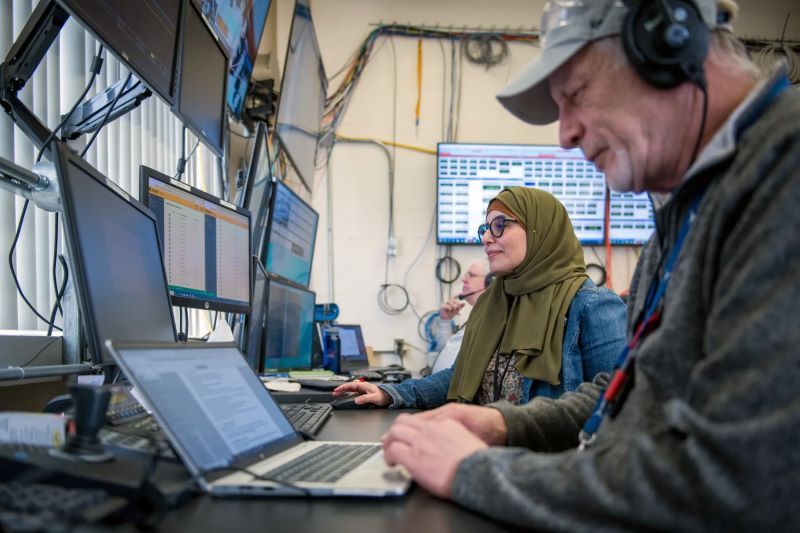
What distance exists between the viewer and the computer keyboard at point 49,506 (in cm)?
44

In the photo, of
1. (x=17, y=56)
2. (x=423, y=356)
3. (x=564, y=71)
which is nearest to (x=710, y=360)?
(x=564, y=71)

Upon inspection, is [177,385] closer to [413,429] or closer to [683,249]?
[413,429]

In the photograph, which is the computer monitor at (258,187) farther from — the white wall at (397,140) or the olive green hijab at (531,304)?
the white wall at (397,140)

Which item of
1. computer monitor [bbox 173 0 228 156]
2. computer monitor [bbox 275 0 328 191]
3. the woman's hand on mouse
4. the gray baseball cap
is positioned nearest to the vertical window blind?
computer monitor [bbox 173 0 228 156]

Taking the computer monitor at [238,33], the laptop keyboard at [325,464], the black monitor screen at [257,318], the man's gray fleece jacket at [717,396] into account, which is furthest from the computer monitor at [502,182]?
the man's gray fleece jacket at [717,396]

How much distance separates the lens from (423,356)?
13.3 ft

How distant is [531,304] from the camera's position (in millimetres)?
1923

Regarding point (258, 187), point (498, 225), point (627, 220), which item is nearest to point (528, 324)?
point (498, 225)

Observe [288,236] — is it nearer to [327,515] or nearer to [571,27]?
[571,27]

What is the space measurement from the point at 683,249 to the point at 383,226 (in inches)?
136

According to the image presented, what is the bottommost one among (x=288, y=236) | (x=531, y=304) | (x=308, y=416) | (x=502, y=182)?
(x=308, y=416)

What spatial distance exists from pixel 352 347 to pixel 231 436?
272 cm

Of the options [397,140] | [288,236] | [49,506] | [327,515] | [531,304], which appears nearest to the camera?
[49,506]

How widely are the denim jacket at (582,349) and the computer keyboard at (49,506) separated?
112 centimetres
